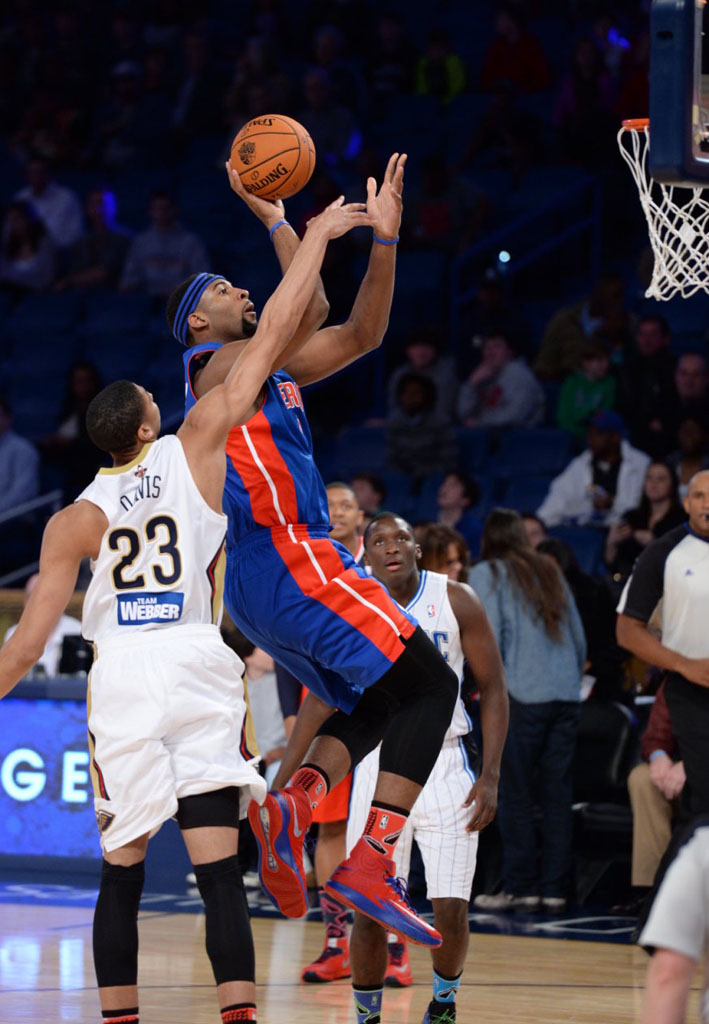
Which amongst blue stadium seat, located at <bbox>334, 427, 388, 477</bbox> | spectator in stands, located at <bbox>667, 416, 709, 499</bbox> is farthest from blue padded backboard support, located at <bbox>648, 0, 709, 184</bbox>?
blue stadium seat, located at <bbox>334, 427, 388, 477</bbox>

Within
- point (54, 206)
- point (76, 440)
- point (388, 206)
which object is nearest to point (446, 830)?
point (388, 206)

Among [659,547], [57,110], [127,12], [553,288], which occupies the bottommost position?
[659,547]

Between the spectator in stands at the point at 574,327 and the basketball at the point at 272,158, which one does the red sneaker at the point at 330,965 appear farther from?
the spectator in stands at the point at 574,327

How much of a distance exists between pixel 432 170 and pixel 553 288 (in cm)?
146

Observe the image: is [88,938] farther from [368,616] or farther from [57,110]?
[57,110]

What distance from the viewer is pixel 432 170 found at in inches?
537

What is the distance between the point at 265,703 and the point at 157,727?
17.1 feet

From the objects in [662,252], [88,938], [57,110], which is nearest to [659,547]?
[662,252]

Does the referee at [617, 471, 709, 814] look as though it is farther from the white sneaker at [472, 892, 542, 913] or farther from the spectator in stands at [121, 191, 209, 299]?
the spectator in stands at [121, 191, 209, 299]

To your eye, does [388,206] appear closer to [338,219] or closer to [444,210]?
[338,219]

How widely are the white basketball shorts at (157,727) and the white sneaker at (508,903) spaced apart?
4.71m

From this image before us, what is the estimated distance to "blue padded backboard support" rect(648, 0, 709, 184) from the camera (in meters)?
5.48

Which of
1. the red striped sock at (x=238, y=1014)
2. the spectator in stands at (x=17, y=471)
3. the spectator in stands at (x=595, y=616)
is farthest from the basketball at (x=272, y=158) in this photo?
the spectator in stands at (x=17, y=471)

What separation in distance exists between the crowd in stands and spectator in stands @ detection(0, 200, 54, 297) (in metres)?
0.02
